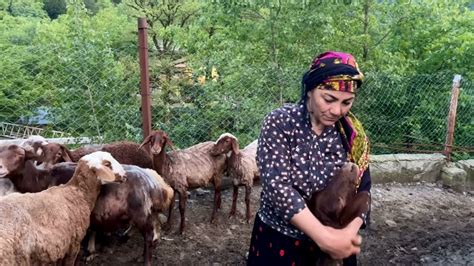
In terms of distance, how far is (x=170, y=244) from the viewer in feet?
16.7

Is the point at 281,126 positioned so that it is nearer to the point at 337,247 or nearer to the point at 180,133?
the point at 337,247

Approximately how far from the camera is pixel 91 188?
385 centimetres

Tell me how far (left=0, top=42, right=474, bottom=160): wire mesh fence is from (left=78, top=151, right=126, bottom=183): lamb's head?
2.14 m

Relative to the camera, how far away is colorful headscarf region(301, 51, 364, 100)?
1908 millimetres

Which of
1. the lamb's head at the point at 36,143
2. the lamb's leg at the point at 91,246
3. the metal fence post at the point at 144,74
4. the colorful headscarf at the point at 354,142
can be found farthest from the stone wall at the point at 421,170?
the colorful headscarf at the point at 354,142

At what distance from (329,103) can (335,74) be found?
0.13 m

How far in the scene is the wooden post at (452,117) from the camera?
24.5ft

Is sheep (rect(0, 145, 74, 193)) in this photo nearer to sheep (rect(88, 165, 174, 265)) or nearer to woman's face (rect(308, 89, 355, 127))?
sheep (rect(88, 165, 174, 265))

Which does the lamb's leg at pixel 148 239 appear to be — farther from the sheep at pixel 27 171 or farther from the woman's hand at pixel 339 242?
the woman's hand at pixel 339 242

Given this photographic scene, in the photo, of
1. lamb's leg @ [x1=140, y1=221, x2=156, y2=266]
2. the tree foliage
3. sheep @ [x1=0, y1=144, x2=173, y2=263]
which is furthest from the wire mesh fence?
lamb's leg @ [x1=140, y1=221, x2=156, y2=266]

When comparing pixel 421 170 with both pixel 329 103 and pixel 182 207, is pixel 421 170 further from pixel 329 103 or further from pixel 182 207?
pixel 329 103

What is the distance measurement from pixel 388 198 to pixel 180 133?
3.17 meters

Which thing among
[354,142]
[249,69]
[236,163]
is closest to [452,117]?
[249,69]

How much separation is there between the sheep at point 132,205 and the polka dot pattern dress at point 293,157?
2315 mm
